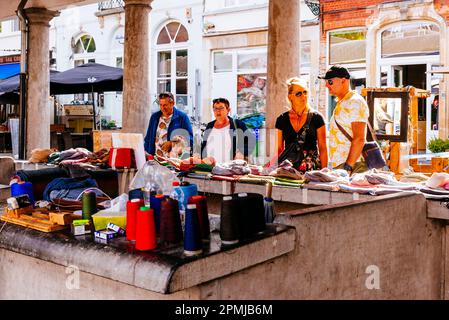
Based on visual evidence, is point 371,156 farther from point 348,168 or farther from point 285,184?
point 285,184

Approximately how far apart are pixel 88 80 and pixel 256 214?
34.5 ft

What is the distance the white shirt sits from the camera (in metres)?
6.29

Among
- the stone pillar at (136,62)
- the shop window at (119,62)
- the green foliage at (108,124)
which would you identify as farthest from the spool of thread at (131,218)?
the shop window at (119,62)

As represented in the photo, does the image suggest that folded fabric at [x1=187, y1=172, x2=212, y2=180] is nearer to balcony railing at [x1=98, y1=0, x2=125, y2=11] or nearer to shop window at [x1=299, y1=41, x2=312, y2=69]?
shop window at [x1=299, y1=41, x2=312, y2=69]

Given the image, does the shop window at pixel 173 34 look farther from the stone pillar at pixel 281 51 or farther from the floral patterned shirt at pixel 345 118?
the floral patterned shirt at pixel 345 118

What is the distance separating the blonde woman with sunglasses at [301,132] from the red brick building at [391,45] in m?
9.37

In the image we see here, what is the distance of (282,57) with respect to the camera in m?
8.33

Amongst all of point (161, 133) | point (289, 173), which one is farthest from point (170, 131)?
point (289, 173)

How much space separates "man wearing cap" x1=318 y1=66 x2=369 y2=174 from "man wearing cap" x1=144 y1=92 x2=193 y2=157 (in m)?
2.01

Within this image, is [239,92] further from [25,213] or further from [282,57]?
[25,213]
